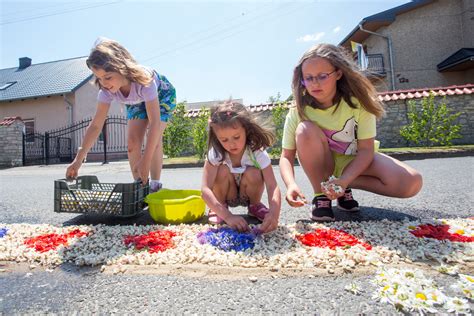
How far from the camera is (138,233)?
1719 mm

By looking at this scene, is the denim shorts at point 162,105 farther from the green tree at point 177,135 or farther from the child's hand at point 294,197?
the green tree at point 177,135

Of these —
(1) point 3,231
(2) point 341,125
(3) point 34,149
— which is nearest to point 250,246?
(2) point 341,125

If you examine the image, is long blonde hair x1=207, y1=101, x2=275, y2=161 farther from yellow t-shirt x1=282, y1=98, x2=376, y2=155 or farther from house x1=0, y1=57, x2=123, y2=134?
house x1=0, y1=57, x2=123, y2=134

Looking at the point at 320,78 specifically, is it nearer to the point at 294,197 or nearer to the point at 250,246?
the point at 294,197

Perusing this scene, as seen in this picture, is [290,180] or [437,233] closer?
[437,233]

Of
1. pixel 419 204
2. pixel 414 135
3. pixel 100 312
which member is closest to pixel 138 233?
pixel 100 312

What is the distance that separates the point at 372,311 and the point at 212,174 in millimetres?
1153

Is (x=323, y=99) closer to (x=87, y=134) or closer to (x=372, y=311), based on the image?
(x=372, y=311)

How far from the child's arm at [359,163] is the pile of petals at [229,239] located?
583mm

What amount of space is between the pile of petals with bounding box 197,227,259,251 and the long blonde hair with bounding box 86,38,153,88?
1278mm

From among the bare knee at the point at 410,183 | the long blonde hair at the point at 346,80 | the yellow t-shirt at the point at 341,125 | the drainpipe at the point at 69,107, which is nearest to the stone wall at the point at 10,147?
the drainpipe at the point at 69,107

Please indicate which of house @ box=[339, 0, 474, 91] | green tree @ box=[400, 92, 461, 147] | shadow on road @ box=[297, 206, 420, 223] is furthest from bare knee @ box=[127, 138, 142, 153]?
house @ box=[339, 0, 474, 91]

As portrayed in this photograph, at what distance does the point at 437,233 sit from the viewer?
150 cm

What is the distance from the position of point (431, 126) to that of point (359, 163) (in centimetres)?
718
